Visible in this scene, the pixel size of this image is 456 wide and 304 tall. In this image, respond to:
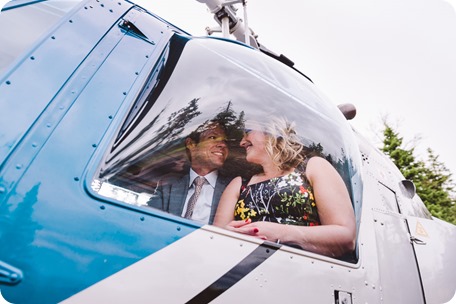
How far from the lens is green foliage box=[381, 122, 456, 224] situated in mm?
21897

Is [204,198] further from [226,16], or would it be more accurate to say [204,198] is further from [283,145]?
[226,16]

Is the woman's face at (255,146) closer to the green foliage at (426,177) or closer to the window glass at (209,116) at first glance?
the window glass at (209,116)

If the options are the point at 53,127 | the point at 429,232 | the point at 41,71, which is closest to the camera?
the point at 53,127

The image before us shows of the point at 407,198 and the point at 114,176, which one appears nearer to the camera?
the point at 114,176

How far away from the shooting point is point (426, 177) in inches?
926

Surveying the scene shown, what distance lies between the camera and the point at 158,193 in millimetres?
1354

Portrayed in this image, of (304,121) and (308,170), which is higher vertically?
(304,121)

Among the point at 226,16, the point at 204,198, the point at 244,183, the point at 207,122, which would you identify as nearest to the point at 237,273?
the point at 204,198

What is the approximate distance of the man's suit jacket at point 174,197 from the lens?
4.36ft

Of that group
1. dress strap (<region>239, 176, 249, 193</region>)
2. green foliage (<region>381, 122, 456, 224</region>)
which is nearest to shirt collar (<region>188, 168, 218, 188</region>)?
dress strap (<region>239, 176, 249, 193</region>)

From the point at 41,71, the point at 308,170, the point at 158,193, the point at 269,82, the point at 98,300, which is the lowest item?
the point at 98,300

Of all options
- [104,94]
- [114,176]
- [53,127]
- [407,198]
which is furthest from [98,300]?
[407,198]

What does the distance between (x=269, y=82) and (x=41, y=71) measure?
130 centimetres

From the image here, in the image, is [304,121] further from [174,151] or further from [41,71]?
[41,71]
